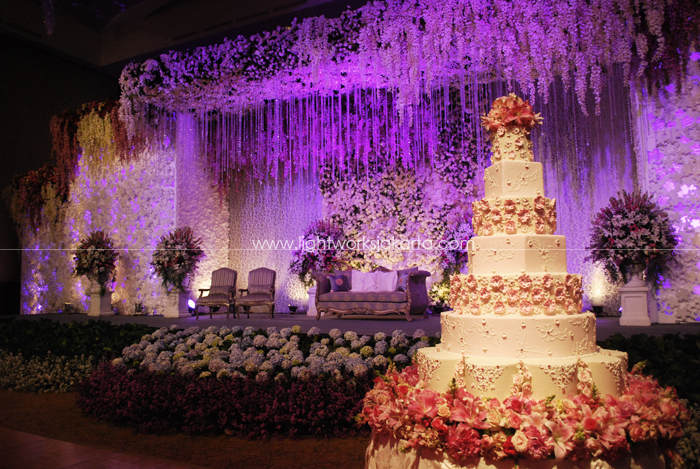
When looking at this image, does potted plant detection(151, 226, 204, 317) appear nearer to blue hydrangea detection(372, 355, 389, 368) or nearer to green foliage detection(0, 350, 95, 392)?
green foliage detection(0, 350, 95, 392)

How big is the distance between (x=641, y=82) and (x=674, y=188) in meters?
1.50

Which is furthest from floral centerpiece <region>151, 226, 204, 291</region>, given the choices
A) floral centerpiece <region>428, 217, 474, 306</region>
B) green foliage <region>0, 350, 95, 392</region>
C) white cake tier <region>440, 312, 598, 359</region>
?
white cake tier <region>440, 312, 598, 359</region>

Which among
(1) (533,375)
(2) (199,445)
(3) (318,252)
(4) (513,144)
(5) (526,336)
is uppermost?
(4) (513,144)

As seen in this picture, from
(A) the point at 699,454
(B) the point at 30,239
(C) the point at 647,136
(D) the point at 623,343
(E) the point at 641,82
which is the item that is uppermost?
(E) the point at 641,82

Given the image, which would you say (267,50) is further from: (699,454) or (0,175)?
(0,175)

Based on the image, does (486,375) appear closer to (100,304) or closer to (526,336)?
Result: (526,336)

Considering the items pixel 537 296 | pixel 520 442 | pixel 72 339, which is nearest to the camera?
pixel 520 442

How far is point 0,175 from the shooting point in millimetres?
10852

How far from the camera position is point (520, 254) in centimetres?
222

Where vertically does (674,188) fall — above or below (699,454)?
above

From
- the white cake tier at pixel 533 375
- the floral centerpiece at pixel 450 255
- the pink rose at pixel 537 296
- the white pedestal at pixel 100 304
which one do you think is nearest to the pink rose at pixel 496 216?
the pink rose at pixel 537 296

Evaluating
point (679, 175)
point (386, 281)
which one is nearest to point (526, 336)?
point (679, 175)

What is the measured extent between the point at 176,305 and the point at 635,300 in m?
7.51

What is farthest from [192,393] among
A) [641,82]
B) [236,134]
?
[236,134]
